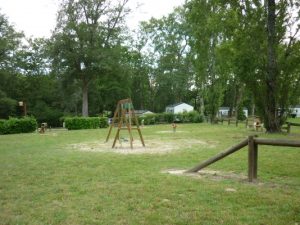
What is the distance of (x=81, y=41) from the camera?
33281mm

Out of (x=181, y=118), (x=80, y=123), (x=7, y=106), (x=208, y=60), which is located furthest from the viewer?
(x=181, y=118)

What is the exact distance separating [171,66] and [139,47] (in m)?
6.28

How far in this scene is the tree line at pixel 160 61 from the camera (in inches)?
738

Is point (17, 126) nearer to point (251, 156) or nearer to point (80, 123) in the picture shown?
point (80, 123)

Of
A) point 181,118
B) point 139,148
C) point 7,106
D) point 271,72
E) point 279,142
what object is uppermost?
point 271,72

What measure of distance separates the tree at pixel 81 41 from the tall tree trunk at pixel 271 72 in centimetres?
1811

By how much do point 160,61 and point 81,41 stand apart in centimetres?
2356

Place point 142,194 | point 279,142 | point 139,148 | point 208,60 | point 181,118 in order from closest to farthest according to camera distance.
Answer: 1. point 142,194
2. point 279,142
3. point 139,148
4. point 208,60
5. point 181,118

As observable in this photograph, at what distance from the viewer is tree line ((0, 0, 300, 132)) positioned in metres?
18.8

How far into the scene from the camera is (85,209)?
449 cm

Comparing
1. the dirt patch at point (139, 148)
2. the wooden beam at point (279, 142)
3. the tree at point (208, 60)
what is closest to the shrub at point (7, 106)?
the tree at point (208, 60)

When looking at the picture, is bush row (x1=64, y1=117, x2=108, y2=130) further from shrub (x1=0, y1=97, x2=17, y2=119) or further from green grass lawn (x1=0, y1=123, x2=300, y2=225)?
green grass lawn (x1=0, y1=123, x2=300, y2=225)

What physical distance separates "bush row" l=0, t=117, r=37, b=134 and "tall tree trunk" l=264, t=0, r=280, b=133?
15015 millimetres

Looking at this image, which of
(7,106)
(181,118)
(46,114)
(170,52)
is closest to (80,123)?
(7,106)
